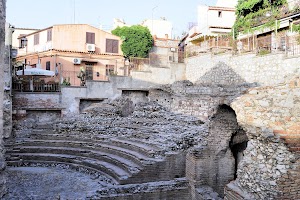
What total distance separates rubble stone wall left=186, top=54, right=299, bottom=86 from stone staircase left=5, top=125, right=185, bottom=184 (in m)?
8.93

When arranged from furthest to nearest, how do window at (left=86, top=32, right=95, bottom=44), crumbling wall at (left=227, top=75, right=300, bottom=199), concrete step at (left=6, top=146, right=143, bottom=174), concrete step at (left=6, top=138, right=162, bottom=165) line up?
window at (left=86, top=32, right=95, bottom=44) < concrete step at (left=6, top=138, right=162, bottom=165) < concrete step at (left=6, top=146, right=143, bottom=174) < crumbling wall at (left=227, top=75, right=300, bottom=199)

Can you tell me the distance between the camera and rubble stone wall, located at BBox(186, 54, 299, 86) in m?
16.4

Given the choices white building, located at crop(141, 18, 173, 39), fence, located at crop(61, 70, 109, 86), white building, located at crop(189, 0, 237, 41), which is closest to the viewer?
fence, located at crop(61, 70, 109, 86)

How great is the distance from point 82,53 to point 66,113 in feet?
25.7

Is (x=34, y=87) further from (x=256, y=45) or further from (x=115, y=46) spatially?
(x=256, y=45)

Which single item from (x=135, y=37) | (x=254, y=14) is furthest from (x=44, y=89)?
(x=254, y=14)

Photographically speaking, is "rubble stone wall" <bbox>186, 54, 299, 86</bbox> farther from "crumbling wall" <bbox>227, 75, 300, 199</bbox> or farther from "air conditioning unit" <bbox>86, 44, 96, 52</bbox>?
"crumbling wall" <bbox>227, 75, 300, 199</bbox>

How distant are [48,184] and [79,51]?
685 inches

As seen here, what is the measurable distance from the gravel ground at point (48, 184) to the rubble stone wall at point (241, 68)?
11073 mm

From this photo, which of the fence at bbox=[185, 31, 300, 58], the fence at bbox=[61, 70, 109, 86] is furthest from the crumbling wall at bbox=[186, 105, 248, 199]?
Answer: the fence at bbox=[61, 70, 109, 86]

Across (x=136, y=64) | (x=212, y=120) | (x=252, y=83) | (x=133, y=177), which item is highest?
(x=136, y=64)

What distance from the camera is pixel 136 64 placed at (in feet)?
75.2

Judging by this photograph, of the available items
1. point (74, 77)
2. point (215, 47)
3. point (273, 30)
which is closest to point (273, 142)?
point (273, 30)

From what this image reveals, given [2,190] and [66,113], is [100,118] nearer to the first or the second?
[66,113]
